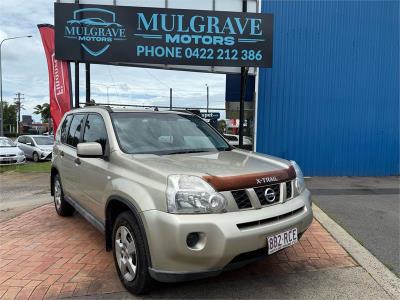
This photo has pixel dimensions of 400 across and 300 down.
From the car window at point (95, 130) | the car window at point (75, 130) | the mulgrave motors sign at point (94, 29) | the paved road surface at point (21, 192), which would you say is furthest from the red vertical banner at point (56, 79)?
the car window at point (95, 130)

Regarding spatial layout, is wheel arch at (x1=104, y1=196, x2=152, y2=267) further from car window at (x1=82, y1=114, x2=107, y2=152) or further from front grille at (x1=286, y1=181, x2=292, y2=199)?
front grille at (x1=286, y1=181, x2=292, y2=199)

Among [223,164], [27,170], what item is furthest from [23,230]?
[27,170]

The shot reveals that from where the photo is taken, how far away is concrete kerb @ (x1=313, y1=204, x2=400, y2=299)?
12.5 feet

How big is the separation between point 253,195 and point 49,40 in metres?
7.82

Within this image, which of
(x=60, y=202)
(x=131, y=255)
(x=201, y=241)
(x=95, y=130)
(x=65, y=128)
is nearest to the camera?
(x=201, y=241)

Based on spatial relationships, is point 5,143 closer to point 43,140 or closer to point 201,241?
point 43,140

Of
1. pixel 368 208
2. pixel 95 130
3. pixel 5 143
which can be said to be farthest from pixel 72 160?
pixel 5 143

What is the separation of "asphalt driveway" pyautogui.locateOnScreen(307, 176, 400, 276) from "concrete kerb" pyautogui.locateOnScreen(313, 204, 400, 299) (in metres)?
0.11

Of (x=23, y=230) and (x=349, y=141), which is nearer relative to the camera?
(x=23, y=230)

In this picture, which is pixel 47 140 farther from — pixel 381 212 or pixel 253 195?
pixel 253 195

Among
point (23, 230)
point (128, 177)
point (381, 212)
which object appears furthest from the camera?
point (381, 212)

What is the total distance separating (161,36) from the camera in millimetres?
8461

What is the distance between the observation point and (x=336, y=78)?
1076cm

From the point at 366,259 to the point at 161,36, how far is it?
6.10 metres
